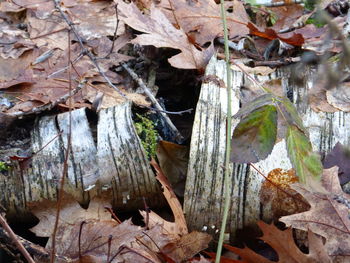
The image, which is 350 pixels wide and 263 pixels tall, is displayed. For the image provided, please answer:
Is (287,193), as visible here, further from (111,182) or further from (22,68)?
(22,68)

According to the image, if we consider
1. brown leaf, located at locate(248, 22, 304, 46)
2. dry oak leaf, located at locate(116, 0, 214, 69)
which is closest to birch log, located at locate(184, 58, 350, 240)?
dry oak leaf, located at locate(116, 0, 214, 69)

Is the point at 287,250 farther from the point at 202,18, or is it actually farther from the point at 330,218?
the point at 202,18

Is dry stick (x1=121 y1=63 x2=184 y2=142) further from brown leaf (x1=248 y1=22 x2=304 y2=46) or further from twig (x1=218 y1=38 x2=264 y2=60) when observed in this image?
brown leaf (x1=248 y1=22 x2=304 y2=46)

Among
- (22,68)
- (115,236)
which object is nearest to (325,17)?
(115,236)

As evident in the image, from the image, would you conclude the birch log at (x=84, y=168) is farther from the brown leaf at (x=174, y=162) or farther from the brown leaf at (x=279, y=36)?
the brown leaf at (x=279, y=36)

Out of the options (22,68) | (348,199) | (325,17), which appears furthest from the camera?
(22,68)

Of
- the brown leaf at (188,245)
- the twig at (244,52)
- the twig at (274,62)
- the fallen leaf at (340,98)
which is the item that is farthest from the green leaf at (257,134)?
the twig at (244,52)

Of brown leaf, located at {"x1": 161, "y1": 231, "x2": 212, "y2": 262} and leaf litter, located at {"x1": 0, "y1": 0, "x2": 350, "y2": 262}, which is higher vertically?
leaf litter, located at {"x1": 0, "y1": 0, "x2": 350, "y2": 262}
